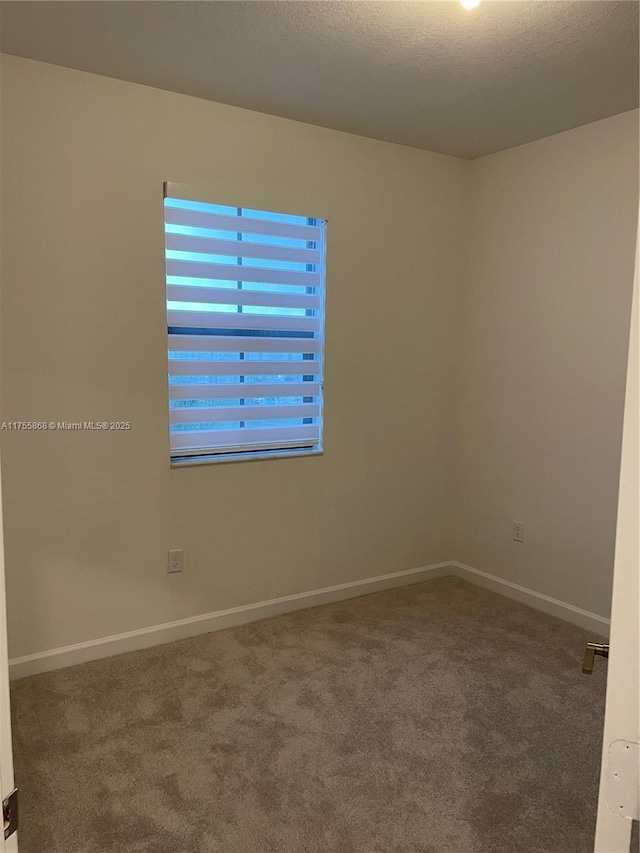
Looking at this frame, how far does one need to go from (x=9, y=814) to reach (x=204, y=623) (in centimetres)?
225

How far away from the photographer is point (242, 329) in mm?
2969

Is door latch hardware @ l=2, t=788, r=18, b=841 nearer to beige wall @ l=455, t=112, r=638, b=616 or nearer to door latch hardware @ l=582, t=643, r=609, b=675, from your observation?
door latch hardware @ l=582, t=643, r=609, b=675

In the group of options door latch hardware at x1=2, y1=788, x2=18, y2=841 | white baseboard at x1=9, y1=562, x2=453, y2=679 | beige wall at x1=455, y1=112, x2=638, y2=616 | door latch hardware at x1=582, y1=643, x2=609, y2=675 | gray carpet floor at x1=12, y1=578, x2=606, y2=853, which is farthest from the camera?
beige wall at x1=455, y1=112, x2=638, y2=616

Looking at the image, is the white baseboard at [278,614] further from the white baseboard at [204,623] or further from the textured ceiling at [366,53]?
the textured ceiling at [366,53]

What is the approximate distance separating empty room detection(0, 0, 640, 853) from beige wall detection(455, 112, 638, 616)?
0.02m

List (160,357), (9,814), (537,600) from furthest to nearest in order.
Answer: (537,600), (160,357), (9,814)

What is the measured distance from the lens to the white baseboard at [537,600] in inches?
121

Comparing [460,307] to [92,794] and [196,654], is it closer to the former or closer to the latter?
[196,654]

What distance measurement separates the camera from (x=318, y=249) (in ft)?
10.4

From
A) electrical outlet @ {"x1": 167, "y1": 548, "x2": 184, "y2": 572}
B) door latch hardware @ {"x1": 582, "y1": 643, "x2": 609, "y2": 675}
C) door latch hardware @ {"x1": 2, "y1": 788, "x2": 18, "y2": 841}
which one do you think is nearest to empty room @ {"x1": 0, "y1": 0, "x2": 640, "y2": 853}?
electrical outlet @ {"x1": 167, "y1": 548, "x2": 184, "y2": 572}

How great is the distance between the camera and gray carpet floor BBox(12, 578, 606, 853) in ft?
5.88

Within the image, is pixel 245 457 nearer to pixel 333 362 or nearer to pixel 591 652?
pixel 333 362

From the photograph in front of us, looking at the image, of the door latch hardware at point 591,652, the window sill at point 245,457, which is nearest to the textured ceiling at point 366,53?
the window sill at point 245,457

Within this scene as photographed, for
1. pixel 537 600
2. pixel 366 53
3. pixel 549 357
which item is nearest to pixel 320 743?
pixel 537 600
